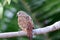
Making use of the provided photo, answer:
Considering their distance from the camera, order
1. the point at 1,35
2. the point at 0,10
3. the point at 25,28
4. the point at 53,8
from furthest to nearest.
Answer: the point at 53,8 < the point at 0,10 < the point at 25,28 < the point at 1,35

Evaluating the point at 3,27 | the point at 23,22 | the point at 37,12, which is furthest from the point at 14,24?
the point at 23,22

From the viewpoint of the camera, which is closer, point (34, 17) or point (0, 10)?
point (0, 10)

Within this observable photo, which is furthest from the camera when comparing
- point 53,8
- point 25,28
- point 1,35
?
point 53,8

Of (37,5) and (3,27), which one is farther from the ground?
(37,5)

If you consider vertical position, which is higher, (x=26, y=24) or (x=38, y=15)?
(x=38, y=15)

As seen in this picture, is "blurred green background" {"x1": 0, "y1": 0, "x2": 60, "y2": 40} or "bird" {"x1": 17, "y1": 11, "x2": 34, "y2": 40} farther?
"blurred green background" {"x1": 0, "y1": 0, "x2": 60, "y2": 40}

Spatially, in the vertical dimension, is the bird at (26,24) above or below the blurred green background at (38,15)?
below

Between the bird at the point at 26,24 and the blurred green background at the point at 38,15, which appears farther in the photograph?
the blurred green background at the point at 38,15

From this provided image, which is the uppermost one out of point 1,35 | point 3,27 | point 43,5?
point 43,5

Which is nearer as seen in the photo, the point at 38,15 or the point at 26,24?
the point at 26,24

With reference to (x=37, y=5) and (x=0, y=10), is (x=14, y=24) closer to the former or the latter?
(x=37, y=5)

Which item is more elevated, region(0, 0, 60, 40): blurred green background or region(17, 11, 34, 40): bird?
region(0, 0, 60, 40): blurred green background
